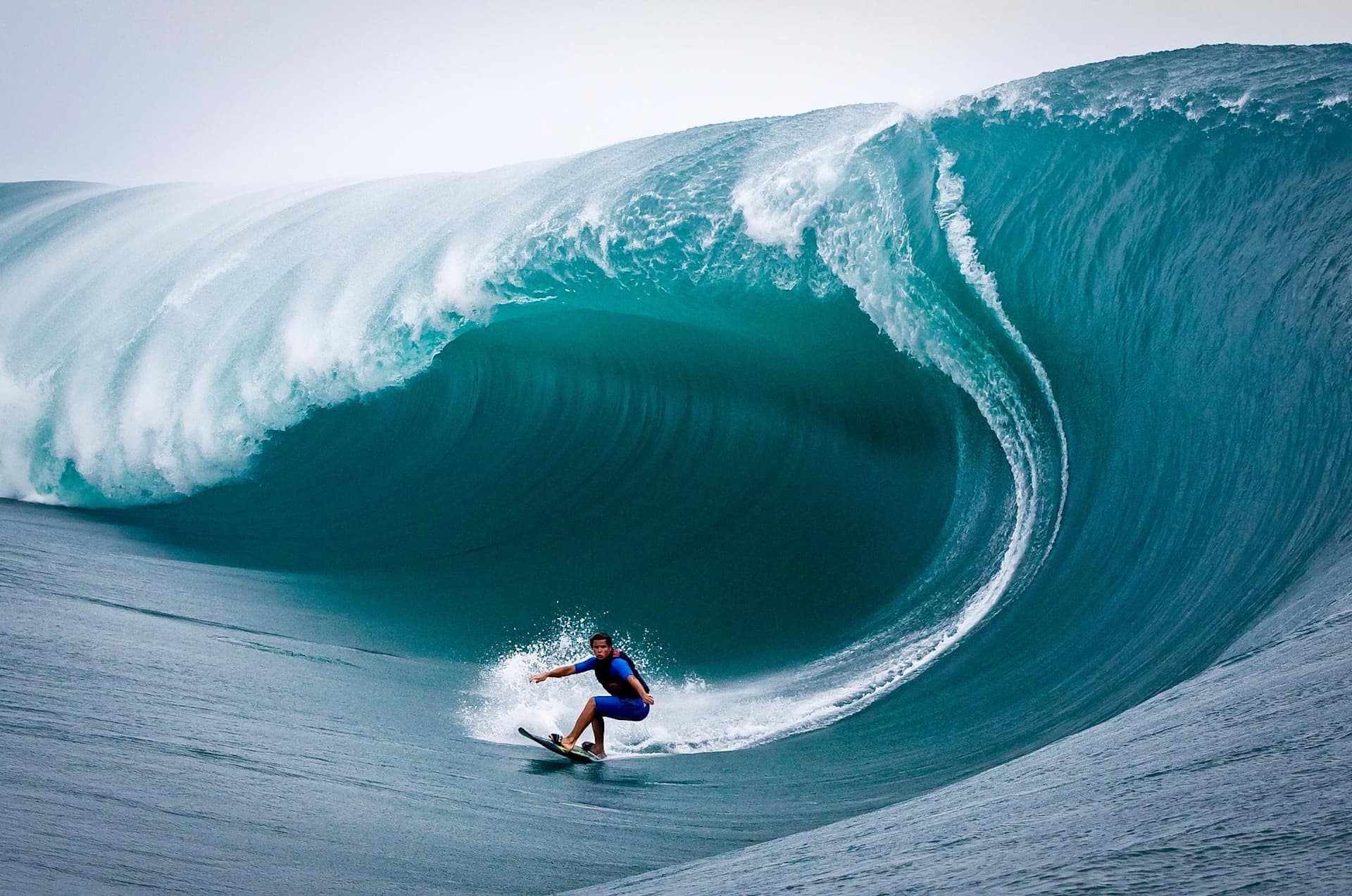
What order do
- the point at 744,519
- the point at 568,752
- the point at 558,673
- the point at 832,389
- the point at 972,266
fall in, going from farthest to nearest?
the point at 832,389
the point at 972,266
the point at 744,519
the point at 558,673
the point at 568,752

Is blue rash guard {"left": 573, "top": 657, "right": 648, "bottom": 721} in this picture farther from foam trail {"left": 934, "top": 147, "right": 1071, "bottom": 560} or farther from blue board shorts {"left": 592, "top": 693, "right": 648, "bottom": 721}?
foam trail {"left": 934, "top": 147, "right": 1071, "bottom": 560}

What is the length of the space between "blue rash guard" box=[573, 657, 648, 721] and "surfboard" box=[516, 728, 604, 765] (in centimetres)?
19

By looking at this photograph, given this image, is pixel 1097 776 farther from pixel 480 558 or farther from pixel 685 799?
pixel 480 558

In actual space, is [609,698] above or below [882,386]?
below

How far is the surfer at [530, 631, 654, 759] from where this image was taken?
14.8ft

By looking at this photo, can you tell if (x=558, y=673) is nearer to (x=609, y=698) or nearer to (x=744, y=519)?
(x=609, y=698)

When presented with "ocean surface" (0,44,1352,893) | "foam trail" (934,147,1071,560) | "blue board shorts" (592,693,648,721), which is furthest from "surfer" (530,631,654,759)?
"foam trail" (934,147,1071,560)

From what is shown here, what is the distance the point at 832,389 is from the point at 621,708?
4.16 m

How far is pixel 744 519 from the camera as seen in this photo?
7.28m

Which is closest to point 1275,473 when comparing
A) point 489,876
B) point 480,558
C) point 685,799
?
point 685,799

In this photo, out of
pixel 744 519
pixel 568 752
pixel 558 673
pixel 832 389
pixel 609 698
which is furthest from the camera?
pixel 832 389

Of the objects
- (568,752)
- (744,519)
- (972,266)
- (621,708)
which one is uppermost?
(972,266)

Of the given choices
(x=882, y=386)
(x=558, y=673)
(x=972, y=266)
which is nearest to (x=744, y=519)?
(x=882, y=386)

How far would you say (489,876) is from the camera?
290 centimetres
